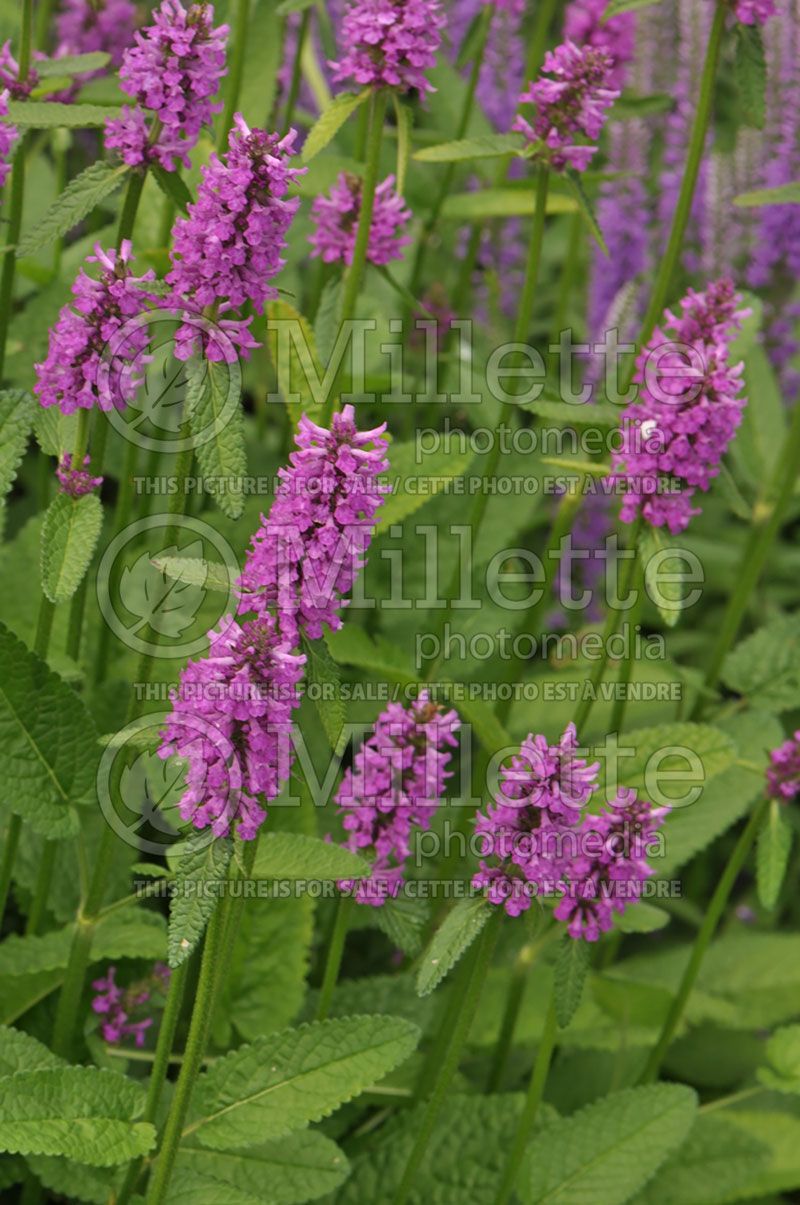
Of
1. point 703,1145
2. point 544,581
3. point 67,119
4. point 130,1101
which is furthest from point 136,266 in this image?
point 703,1145

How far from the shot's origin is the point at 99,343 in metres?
1.99

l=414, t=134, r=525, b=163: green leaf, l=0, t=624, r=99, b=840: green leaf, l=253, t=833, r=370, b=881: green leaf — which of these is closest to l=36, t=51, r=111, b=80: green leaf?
l=414, t=134, r=525, b=163: green leaf

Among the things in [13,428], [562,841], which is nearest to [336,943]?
[562,841]

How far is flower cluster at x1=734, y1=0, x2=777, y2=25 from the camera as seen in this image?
253 cm

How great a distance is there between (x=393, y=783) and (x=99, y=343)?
0.74m

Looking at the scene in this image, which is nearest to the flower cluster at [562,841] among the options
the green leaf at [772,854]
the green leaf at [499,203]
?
the green leaf at [772,854]

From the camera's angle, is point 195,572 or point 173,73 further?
point 173,73

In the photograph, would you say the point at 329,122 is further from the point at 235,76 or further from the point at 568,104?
the point at 235,76

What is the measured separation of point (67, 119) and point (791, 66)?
9.63 ft

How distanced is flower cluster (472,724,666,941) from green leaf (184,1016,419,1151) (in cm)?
34

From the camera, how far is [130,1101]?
214 cm

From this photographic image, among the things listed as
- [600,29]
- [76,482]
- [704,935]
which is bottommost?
[704,935]

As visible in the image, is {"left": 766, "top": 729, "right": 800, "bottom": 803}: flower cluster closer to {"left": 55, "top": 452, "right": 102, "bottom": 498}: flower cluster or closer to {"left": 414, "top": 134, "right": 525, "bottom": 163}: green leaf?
{"left": 414, "top": 134, "right": 525, "bottom": 163}: green leaf

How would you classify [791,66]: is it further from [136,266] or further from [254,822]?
[254,822]
